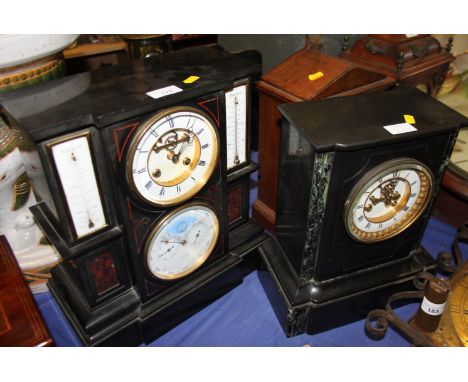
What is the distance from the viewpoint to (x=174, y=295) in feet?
5.90

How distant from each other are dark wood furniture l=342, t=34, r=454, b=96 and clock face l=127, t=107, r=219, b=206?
52.9 inches

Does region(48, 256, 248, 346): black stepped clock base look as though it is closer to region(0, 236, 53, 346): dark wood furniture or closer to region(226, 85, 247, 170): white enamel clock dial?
region(0, 236, 53, 346): dark wood furniture

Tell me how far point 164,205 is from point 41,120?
0.52 metres

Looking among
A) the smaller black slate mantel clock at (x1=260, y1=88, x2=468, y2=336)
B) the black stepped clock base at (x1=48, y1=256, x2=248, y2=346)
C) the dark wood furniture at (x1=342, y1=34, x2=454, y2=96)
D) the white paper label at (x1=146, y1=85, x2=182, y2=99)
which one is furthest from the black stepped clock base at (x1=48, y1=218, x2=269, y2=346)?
the dark wood furniture at (x1=342, y1=34, x2=454, y2=96)

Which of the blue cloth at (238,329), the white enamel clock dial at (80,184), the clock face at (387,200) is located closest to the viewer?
the white enamel clock dial at (80,184)

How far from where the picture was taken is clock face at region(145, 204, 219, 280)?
1641 millimetres

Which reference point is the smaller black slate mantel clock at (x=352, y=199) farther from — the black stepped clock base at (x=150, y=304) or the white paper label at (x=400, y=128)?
the black stepped clock base at (x=150, y=304)

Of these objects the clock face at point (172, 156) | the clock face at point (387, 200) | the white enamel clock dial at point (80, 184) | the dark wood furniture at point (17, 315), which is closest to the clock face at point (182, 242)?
the clock face at point (172, 156)

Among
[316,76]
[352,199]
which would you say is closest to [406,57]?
[316,76]

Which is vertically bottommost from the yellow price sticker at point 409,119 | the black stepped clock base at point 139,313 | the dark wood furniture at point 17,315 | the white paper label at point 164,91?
the black stepped clock base at point 139,313

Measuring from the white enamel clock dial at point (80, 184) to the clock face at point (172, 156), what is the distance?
127mm

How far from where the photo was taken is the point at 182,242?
174cm

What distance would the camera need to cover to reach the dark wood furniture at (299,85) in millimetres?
1830
